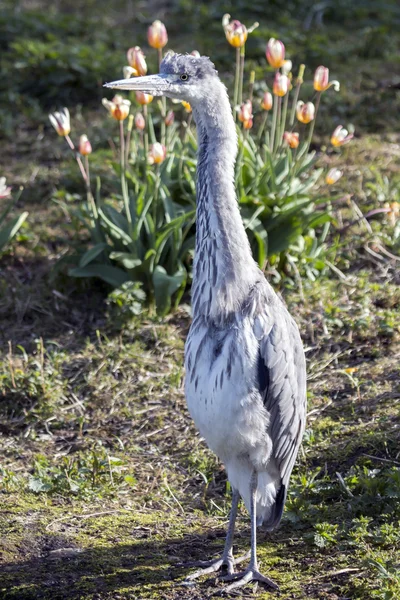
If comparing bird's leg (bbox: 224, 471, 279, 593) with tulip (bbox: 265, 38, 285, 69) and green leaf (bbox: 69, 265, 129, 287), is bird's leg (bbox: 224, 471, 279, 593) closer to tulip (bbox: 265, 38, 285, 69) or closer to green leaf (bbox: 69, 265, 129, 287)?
green leaf (bbox: 69, 265, 129, 287)

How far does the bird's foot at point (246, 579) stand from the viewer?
3.76 meters

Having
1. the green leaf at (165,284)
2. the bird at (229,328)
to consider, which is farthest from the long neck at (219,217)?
the green leaf at (165,284)

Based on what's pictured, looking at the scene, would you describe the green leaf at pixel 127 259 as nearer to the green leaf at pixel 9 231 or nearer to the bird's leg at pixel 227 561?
the green leaf at pixel 9 231

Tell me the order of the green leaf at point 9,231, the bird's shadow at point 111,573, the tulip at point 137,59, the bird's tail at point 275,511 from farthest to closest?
the green leaf at point 9,231 < the tulip at point 137,59 < the bird's tail at point 275,511 < the bird's shadow at point 111,573

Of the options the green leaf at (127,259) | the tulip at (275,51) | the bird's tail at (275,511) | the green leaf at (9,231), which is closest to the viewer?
the bird's tail at (275,511)

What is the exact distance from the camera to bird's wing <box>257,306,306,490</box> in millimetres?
3848

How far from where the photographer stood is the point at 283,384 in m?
3.91

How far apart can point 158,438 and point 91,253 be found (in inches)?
55.5

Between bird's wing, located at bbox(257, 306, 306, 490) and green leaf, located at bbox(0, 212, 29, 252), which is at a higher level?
bird's wing, located at bbox(257, 306, 306, 490)

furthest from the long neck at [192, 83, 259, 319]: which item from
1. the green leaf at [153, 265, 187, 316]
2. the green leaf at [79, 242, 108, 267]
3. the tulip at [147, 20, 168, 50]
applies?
the green leaf at [79, 242, 108, 267]

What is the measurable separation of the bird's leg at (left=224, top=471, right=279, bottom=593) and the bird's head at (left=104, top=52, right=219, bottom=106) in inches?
67.5

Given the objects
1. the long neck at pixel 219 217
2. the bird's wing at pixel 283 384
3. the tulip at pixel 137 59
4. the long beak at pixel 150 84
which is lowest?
the bird's wing at pixel 283 384

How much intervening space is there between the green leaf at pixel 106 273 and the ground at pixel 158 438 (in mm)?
211

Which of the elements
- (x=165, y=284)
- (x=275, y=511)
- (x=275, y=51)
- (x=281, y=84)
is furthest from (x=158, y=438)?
(x=275, y=51)
